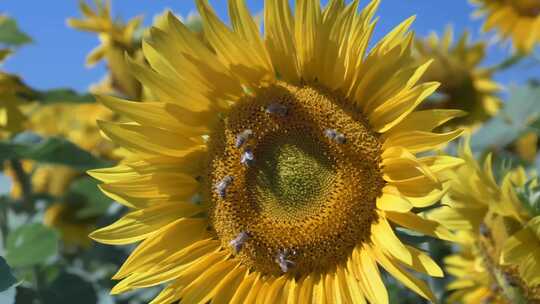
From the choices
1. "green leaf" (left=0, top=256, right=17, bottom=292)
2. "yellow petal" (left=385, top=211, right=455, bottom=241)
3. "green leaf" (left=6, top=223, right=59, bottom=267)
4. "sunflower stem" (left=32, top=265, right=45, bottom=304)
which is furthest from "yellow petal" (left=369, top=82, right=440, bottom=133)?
"sunflower stem" (left=32, top=265, right=45, bottom=304)

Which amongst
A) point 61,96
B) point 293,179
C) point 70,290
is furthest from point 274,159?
point 70,290

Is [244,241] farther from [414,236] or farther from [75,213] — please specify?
[75,213]

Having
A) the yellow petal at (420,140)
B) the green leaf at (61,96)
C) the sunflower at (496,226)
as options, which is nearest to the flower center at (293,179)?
the yellow petal at (420,140)

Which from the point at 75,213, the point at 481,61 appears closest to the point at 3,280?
the point at 75,213

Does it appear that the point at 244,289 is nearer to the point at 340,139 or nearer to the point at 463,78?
the point at 340,139

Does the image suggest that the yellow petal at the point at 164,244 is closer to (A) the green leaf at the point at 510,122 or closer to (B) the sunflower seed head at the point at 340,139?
(B) the sunflower seed head at the point at 340,139
